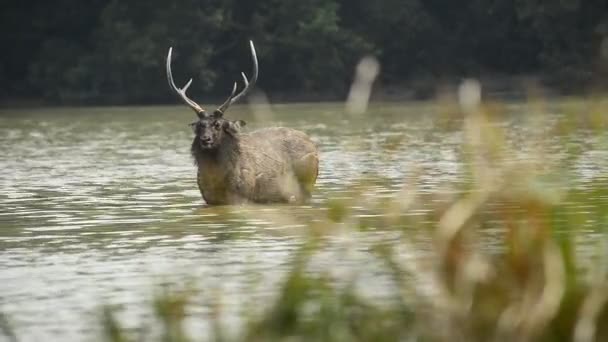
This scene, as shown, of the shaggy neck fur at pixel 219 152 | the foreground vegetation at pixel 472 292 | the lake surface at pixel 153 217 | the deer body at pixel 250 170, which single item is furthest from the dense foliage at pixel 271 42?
the foreground vegetation at pixel 472 292

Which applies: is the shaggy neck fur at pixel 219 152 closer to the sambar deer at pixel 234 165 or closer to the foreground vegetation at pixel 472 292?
the sambar deer at pixel 234 165

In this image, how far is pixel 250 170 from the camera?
1519 centimetres

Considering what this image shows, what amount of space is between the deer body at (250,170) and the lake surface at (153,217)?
24cm

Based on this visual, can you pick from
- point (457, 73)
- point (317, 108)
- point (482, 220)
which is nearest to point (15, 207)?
point (482, 220)

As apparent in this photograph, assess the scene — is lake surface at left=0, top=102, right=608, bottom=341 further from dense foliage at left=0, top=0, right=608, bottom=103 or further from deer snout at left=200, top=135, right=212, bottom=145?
dense foliage at left=0, top=0, right=608, bottom=103

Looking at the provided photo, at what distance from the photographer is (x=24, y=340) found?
8547mm

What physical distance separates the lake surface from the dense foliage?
23.4m

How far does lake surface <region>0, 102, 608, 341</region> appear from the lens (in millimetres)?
9484

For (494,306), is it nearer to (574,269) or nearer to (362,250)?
(574,269)

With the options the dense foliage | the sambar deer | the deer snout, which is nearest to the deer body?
the sambar deer

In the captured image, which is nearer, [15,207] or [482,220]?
[482,220]

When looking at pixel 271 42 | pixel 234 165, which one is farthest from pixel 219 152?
pixel 271 42

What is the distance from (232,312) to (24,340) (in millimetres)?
1055

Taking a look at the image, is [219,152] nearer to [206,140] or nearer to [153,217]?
[206,140]
